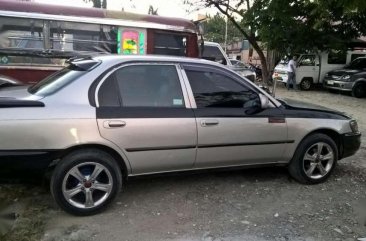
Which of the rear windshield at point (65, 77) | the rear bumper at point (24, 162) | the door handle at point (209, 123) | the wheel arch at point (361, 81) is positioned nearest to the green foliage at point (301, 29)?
the wheel arch at point (361, 81)

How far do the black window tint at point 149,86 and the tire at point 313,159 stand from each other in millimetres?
1724

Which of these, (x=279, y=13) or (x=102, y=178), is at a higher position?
(x=279, y=13)

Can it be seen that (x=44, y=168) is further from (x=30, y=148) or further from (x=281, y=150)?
(x=281, y=150)

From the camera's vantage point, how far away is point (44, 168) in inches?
157

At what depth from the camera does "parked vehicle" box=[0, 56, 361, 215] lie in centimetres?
396

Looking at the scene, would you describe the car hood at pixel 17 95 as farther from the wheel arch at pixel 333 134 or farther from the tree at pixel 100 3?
the tree at pixel 100 3

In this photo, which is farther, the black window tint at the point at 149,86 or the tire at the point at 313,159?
the tire at the point at 313,159

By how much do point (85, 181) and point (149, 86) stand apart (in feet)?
3.83

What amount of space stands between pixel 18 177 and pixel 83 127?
0.75m

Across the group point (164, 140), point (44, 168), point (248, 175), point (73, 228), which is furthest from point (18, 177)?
point (248, 175)

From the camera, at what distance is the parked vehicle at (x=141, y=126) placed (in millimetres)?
3955

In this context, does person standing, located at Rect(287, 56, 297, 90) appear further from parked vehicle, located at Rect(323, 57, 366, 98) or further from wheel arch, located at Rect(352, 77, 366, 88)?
wheel arch, located at Rect(352, 77, 366, 88)

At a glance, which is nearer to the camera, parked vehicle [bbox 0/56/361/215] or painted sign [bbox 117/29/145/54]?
parked vehicle [bbox 0/56/361/215]

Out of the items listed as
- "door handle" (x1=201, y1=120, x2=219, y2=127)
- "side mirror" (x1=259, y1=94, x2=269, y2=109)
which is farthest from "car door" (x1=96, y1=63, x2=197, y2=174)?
"side mirror" (x1=259, y1=94, x2=269, y2=109)
